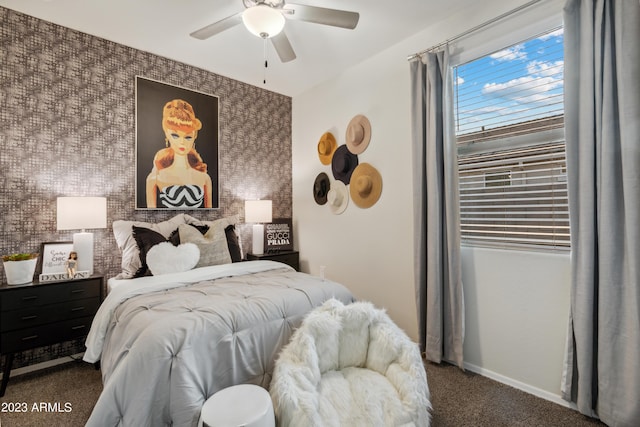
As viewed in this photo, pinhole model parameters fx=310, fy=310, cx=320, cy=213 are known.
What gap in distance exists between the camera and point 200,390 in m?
1.36

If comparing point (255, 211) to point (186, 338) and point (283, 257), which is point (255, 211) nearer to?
point (283, 257)

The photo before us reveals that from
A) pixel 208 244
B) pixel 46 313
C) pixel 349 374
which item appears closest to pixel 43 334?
pixel 46 313

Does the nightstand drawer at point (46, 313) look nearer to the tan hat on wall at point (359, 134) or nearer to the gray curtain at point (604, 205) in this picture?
the tan hat on wall at point (359, 134)

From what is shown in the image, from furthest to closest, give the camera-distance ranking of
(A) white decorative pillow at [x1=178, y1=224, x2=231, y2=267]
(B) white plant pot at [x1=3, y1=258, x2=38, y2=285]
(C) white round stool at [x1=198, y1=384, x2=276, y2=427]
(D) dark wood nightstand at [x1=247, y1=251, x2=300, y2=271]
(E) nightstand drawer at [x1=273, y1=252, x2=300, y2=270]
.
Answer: (E) nightstand drawer at [x1=273, y1=252, x2=300, y2=270], (D) dark wood nightstand at [x1=247, y1=251, x2=300, y2=271], (A) white decorative pillow at [x1=178, y1=224, x2=231, y2=267], (B) white plant pot at [x1=3, y1=258, x2=38, y2=285], (C) white round stool at [x1=198, y1=384, x2=276, y2=427]

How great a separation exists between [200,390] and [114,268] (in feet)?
6.56

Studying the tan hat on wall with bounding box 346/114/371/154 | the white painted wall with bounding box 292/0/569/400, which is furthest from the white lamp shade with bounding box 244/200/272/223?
the tan hat on wall with bounding box 346/114/371/154

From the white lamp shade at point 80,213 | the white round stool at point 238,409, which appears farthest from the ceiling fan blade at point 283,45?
the white round stool at point 238,409

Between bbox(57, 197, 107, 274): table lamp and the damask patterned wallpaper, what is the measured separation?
0.25 metres

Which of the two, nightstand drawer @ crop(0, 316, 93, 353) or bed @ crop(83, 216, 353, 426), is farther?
nightstand drawer @ crop(0, 316, 93, 353)

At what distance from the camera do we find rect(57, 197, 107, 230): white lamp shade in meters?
2.35

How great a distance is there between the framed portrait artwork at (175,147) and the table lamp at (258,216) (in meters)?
0.36

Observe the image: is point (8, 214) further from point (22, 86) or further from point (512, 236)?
point (512, 236)

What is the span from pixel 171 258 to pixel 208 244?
13.2 inches

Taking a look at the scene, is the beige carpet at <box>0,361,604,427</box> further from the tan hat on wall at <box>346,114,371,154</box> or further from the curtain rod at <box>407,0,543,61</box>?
the curtain rod at <box>407,0,543,61</box>
